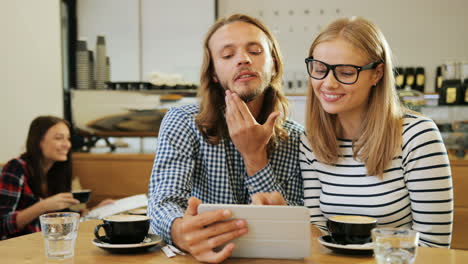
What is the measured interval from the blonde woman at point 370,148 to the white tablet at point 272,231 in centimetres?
55

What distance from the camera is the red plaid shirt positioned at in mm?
2596

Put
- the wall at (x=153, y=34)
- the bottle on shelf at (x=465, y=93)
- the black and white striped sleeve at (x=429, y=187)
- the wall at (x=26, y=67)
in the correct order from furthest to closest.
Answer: the wall at (x=153, y=34) < the wall at (x=26, y=67) < the bottle on shelf at (x=465, y=93) < the black and white striped sleeve at (x=429, y=187)

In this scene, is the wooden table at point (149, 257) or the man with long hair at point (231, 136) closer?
the wooden table at point (149, 257)

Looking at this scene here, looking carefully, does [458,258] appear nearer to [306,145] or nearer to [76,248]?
[306,145]

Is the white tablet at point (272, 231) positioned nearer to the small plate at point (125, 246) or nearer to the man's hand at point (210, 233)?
the man's hand at point (210, 233)

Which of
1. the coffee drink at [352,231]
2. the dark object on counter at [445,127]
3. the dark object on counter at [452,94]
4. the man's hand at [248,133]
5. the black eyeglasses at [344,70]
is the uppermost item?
the black eyeglasses at [344,70]

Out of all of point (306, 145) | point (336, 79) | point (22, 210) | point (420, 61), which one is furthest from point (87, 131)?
point (420, 61)

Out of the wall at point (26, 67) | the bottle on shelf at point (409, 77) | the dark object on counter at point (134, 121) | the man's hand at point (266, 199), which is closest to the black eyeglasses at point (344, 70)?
the man's hand at point (266, 199)

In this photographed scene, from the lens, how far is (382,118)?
1.58 metres

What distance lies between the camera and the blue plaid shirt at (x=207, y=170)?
5.14 ft

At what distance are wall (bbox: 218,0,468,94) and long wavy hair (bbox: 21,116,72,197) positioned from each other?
2346mm

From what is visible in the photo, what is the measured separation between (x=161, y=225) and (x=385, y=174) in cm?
69

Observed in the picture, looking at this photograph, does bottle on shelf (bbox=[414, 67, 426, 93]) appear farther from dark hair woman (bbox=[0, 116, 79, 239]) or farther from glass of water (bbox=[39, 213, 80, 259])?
glass of water (bbox=[39, 213, 80, 259])

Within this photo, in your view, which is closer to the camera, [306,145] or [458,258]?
[458,258]
